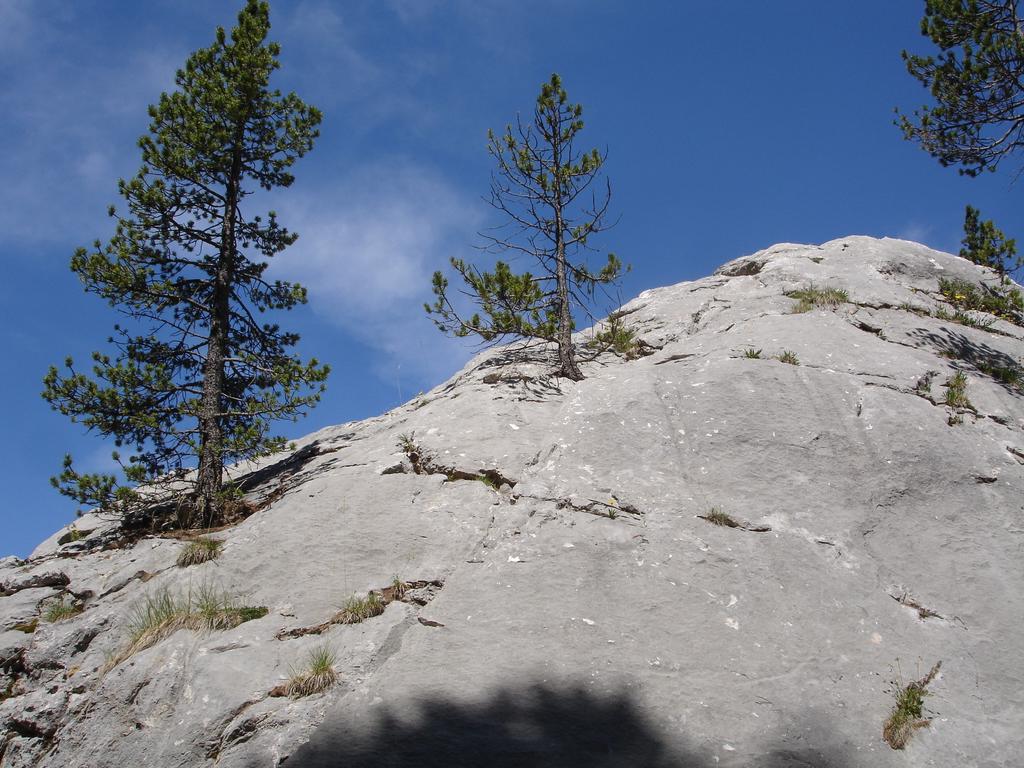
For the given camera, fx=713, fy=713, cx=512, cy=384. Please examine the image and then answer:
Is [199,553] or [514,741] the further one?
[199,553]

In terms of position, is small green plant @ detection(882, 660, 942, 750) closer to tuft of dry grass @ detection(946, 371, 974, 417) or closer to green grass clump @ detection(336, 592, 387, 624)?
tuft of dry grass @ detection(946, 371, 974, 417)

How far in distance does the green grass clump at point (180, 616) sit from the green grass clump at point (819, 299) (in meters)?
11.0

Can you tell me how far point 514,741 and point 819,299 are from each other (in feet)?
36.2

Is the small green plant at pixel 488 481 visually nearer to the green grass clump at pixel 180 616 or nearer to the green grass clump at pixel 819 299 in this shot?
the green grass clump at pixel 180 616

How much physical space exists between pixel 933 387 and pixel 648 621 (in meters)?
6.75

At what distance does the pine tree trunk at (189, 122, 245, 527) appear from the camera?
1136 cm

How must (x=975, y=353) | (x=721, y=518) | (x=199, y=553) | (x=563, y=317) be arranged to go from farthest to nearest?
(x=563, y=317) → (x=975, y=353) → (x=199, y=553) → (x=721, y=518)

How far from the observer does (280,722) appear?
6.47 meters

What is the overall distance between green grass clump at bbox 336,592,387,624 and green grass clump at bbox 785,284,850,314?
9.76 m

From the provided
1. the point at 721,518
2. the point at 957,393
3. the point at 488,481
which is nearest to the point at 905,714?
the point at 721,518

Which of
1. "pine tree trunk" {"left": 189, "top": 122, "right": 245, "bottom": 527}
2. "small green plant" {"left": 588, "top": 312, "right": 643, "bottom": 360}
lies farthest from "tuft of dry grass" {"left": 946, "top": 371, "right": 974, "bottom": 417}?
"pine tree trunk" {"left": 189, "top": 122, "right": 245, "bottom": 527}

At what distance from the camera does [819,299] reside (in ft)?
46.0

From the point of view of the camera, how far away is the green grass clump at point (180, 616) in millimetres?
8039

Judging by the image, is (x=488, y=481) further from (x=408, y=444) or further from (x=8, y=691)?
(x=8, y=691)
